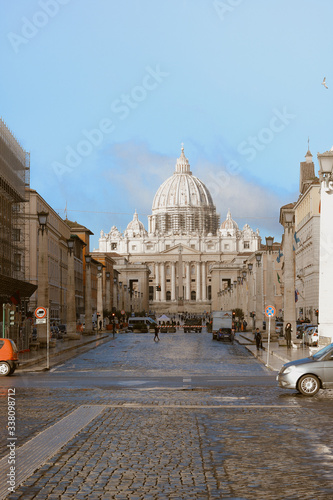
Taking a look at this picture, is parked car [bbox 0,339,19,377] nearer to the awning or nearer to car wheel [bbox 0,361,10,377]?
car wheel [bbox 0,361,10,377]

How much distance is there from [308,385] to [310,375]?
0.22 metres

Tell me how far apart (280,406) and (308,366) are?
282cm

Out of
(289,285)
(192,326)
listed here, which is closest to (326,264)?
(289,285)

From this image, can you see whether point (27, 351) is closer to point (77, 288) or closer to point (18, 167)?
point (18, 167)

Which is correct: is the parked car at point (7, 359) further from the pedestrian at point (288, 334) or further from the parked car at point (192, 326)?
the parked car at point (192, 326)

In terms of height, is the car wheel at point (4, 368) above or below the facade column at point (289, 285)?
below

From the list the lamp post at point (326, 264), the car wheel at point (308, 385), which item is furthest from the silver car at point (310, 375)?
the lamp post at point (326, 264)

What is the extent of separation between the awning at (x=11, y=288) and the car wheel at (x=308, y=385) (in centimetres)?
2033

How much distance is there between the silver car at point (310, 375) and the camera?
62.8 feet

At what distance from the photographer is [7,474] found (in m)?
9.16

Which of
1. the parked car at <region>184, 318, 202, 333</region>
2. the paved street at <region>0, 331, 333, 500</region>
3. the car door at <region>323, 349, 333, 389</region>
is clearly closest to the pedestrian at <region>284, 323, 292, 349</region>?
the paved street at <region>0, 331, 333, 500</region>

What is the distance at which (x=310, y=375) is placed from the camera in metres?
19.2

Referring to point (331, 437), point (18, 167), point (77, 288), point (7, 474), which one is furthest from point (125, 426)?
point (77, 288)

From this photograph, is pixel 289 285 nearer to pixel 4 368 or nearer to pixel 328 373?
pixel 4 368
